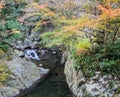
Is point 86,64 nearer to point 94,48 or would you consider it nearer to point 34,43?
point 94,48

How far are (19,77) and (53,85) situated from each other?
71.2 inches

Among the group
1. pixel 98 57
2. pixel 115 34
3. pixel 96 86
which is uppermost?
pixel 115 34

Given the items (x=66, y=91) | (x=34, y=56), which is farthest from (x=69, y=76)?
(x=34, y=56)

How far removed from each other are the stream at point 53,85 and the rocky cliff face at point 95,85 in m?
0.81

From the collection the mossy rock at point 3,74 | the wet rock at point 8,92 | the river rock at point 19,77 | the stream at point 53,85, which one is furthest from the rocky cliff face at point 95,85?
the mossy rock at point 3,74

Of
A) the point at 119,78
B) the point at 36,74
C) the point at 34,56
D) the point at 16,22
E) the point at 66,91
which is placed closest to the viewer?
the point at 119,78

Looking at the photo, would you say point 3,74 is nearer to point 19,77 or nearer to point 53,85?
point 19,77

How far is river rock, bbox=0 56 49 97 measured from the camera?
45.6ft

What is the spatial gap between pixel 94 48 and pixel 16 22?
40.2ft

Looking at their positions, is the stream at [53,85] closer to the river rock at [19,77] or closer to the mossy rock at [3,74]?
the river rock at [19,77]

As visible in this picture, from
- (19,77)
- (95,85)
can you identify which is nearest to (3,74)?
(19,77)

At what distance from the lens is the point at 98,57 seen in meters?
13.2

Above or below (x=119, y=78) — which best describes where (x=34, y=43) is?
below

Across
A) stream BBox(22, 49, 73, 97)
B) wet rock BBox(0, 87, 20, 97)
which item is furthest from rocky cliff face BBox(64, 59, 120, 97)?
wet rock BBox(0, 87, 20, 97)
